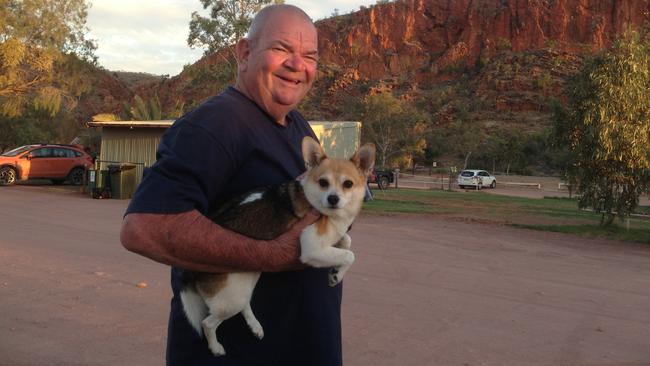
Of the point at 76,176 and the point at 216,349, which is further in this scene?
the point at 76,176

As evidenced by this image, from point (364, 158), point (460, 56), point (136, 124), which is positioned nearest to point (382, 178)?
point (136, 124)

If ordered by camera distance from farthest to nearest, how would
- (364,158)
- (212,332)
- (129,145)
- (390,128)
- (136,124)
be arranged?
(390,128) < (129,145) < (136,124) < (364,158) < (212,332)

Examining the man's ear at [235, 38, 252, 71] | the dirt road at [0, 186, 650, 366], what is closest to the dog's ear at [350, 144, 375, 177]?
the man's ear at [235, 38, 252, 71]

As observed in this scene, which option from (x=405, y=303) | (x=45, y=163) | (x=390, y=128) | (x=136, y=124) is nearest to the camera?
(x=405, y=303)

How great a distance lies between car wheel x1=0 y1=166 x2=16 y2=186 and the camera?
26.7m

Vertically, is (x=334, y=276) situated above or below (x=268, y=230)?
below

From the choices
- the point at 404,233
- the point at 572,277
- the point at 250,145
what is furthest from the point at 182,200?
the point at 404,233

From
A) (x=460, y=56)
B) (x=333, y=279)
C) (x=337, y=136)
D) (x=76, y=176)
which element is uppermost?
(x=460, y=56)

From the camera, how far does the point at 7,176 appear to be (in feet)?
88.0

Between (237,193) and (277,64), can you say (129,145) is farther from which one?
(237,193)

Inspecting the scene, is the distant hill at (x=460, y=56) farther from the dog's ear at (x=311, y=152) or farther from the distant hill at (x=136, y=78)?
the dog's ear at (x=311, y=152)

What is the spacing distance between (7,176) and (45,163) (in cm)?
174

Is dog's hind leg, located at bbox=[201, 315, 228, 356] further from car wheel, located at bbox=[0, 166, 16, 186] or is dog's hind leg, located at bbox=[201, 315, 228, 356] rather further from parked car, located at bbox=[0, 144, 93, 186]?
car wheel, located at bbox=[0, 166, 16, 186]

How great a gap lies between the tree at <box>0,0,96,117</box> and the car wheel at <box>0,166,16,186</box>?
17.6 ft
